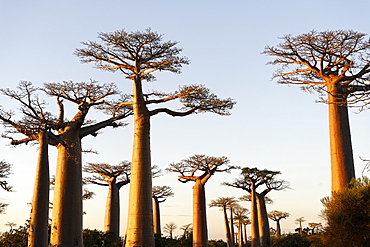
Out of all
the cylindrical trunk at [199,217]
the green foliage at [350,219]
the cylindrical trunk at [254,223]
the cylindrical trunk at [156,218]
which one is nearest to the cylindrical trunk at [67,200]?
the green foliage at [350,219]

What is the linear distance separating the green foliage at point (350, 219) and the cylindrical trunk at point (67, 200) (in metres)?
7.33

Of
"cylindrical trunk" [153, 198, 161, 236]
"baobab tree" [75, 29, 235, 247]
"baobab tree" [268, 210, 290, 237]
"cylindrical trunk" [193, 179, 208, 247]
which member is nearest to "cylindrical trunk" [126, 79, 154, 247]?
"baobab tree" [75, 29, 235, 247]

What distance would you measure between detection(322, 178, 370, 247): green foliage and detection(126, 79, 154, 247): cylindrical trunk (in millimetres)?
4550

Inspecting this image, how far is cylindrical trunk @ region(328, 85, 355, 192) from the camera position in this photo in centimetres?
886

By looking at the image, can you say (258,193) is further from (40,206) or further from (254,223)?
(40,206)

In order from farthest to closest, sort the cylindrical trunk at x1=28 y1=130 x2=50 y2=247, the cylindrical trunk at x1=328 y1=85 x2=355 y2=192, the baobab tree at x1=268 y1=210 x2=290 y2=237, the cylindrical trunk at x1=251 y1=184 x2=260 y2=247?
the baobab tree at x1=268 y1=210 x2=290 y2=237 < the cylindrical trunk at x1=251 y1=184 x2=260 y2=247 < the cylindrical trunk at x1=28 y1=130 x2=50 y2=247 < the cylindrical trunk at x1=328 y1=85 x2=355 y2=192

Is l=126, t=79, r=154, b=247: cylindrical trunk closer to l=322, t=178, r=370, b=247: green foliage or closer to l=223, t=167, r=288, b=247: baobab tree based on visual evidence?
l=322, t=178, r=370, b=247: green foliage

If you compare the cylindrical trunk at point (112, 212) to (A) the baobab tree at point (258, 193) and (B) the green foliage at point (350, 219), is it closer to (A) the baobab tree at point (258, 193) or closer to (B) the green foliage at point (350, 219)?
(A) the baobab tree at point (258, 193)

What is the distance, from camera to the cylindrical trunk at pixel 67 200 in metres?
11.9

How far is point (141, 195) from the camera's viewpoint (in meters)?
10.3

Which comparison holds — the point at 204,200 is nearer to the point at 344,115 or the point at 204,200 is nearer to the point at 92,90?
the point at 92,90

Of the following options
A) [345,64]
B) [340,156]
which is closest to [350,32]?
[345,64]

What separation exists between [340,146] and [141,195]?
4444 mm

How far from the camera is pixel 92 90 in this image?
13.7m
